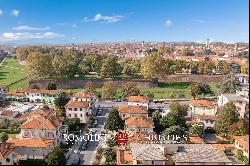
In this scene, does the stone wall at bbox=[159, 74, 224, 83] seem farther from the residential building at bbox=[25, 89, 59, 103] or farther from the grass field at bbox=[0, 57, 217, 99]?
the residential building at bbox=[25, 89, 59, 103]

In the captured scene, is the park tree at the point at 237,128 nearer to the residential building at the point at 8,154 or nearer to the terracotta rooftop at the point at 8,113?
the residential building at the point at 8,154

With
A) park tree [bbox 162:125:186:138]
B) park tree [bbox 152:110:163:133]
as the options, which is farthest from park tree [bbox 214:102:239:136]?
park tree [bbox 152:110:163:133]

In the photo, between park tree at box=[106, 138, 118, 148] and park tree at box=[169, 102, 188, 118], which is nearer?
park tree at box=[106, 138, 118, 148]

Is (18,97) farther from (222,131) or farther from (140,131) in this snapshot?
(222,131)

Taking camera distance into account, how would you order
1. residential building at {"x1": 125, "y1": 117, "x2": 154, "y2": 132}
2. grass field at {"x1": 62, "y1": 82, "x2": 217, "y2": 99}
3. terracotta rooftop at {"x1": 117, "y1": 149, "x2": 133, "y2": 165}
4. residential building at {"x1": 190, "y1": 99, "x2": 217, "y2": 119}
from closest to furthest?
terracotta rooftop at {"x1": 117, "y1": 149, "x2": 133, "y2": 165}
residential building at {"x1": 125, "y1": 117, "x2": 154, "y2": 132}
residential building at {"x1": 190, "y1": 99, "x2": 217, "y2": 119}
grass field at {"x1": 62, "y1": 82, "x2": 217, "y2": 99}

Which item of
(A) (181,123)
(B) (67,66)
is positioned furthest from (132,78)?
(A) (181,123)

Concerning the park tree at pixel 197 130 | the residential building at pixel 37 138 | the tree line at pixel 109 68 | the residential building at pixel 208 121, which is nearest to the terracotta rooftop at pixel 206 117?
the residential building at pixel 208 121
